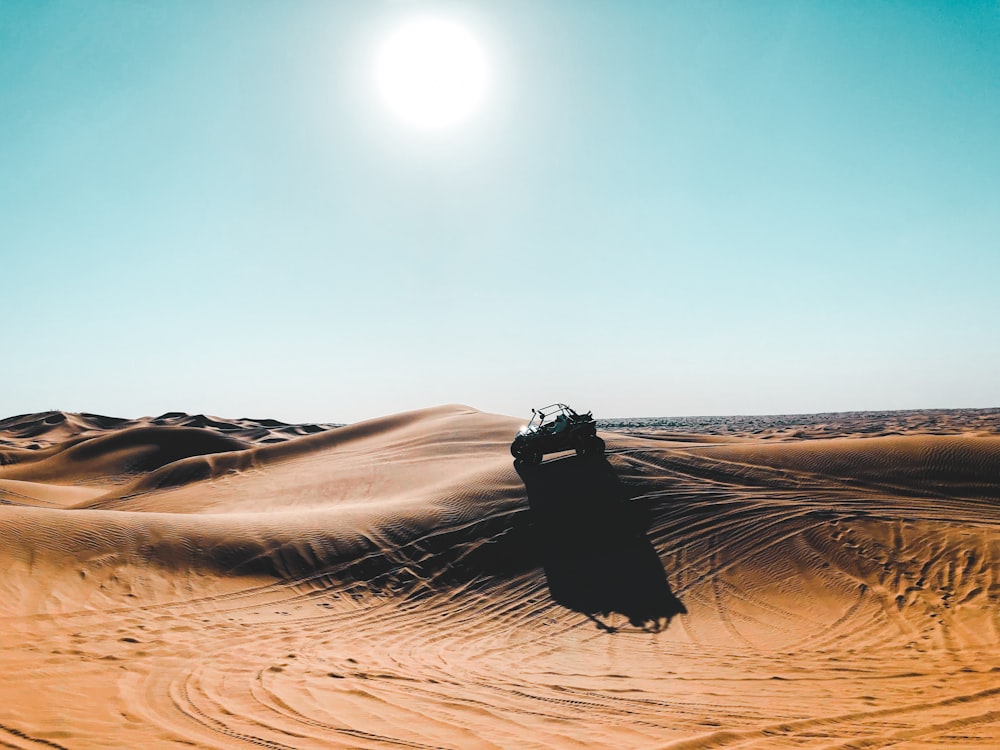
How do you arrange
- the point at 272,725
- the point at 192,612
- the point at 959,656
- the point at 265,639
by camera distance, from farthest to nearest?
the point at 192,612
the point at 265,639
the point at 959,656
the point at 272,725

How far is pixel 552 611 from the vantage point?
990 cm

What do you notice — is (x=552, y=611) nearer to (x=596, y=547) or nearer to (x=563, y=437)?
(x=596, y=547)

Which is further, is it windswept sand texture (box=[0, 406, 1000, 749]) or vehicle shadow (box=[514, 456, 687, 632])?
vehicle shadow (box=[514, 456, 687, 632])

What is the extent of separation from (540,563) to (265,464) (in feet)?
76.1

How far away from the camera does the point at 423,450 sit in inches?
1056

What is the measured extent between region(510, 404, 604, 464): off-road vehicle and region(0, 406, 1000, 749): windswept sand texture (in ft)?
2.37

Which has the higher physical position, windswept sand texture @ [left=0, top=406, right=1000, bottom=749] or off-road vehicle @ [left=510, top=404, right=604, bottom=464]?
off-road vehicle @ [left=510, top=404, right=604, bottom=464]

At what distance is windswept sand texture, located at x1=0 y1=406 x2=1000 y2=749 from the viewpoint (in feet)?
17.1

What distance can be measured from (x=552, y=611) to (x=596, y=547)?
2.66 m

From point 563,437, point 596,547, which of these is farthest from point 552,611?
point 563,437

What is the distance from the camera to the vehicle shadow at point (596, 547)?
1001 cm

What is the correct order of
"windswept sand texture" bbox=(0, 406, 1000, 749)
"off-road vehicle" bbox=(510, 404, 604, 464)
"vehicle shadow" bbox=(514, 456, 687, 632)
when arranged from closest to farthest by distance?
"windswept sand texture" bbox=(0, 406, 1000, 749) → "vehicle shadow" bbox=(514, 456, 687, 632) → "off-road vehicle" bbox=(510, 404, 604, 464)

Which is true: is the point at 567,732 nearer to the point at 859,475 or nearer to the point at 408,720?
the point at 408,720

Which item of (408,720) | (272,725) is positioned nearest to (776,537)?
(408,720)
